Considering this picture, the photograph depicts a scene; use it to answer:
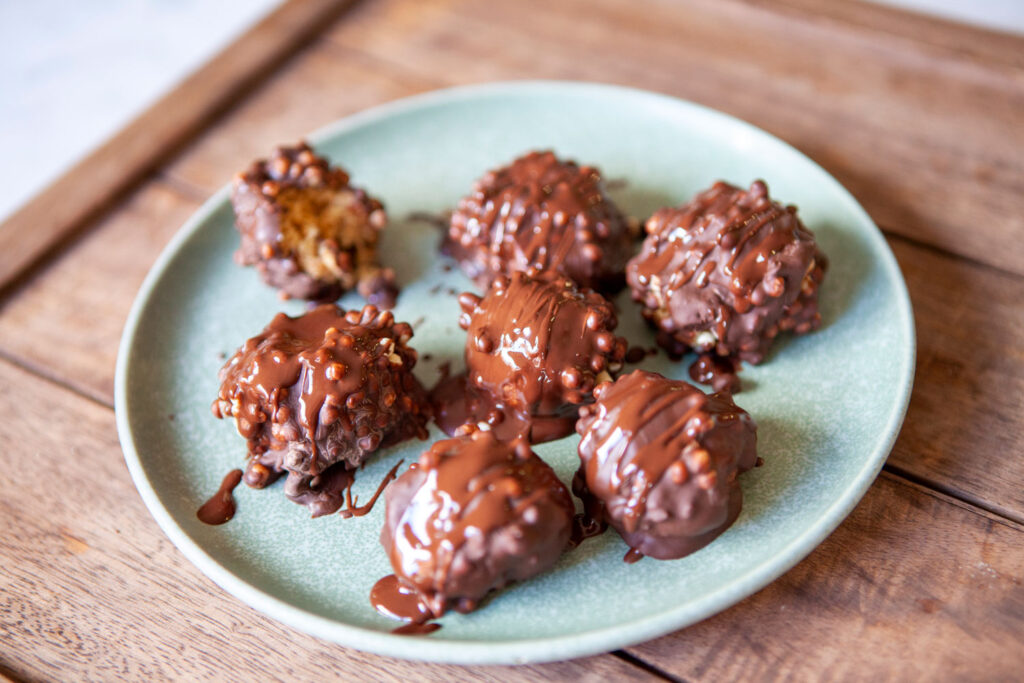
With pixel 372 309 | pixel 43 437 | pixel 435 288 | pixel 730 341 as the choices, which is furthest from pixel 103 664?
pixel 730 341

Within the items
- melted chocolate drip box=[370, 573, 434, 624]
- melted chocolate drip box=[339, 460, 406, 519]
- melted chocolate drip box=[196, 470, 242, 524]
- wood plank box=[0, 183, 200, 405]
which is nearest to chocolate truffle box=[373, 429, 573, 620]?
melted chocolate drip box=[370, 573, 434, 624]

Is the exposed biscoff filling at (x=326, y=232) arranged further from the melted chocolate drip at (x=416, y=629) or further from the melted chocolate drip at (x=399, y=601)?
the melted chocolate drip at (x=416, y=629)

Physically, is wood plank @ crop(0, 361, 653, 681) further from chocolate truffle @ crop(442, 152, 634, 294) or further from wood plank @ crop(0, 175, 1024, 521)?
chocolate truffle @ crop(442, 152, 634, 294)

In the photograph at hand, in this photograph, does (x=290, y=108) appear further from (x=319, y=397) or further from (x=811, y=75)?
(x=811, y=75)

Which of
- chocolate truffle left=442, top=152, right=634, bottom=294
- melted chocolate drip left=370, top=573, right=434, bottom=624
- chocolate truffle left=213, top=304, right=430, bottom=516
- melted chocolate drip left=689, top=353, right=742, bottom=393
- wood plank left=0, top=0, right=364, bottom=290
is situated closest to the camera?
melted chocolate drip left=370, top=573, right=434, bottom=624

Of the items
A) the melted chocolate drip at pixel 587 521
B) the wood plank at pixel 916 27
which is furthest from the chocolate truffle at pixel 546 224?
the wood plank at pixel 916 27

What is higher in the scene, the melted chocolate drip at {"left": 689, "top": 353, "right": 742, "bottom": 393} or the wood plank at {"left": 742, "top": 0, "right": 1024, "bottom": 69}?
the wood plank at {"left": 742, "top": 0, "right": 1024, "bottom": 69}
